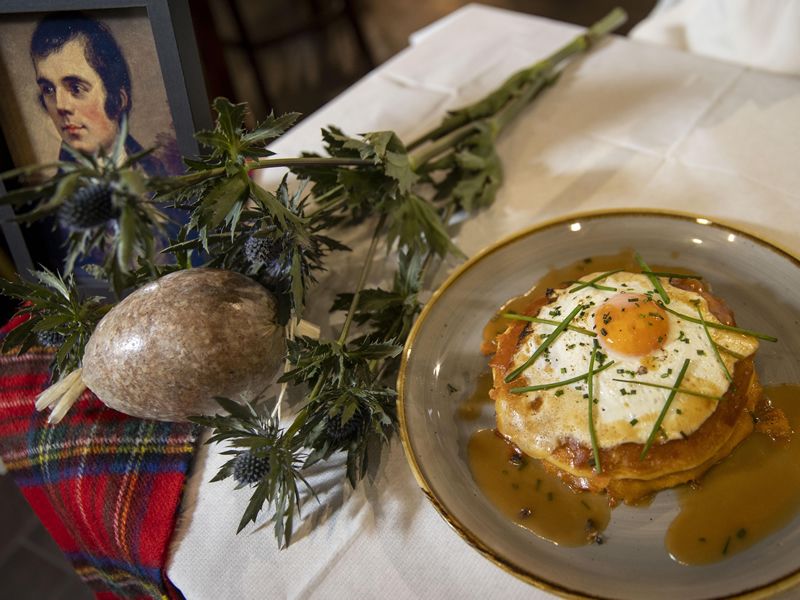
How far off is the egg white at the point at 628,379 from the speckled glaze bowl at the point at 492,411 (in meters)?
0.11

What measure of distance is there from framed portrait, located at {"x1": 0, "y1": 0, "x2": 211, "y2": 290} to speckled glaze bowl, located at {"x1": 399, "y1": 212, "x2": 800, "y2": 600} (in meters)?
0.70

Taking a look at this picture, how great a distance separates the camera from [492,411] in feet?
4.52

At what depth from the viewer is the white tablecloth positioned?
4.03ft

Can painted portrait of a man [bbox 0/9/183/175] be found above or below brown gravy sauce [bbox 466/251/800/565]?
above

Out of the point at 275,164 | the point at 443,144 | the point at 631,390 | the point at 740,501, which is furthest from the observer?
the point at 443,144

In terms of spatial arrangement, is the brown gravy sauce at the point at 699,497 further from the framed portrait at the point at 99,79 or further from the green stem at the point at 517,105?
the green stem at the point at 517,105

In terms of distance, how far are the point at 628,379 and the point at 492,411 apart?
10.8 inches

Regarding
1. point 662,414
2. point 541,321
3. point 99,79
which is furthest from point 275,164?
point 662,414

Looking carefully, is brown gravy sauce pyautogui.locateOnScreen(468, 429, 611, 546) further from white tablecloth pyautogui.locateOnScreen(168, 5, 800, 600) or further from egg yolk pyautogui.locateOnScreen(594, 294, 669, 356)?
egg yolk pyautogui.locateOnScreen(594, 294, 669, 356)

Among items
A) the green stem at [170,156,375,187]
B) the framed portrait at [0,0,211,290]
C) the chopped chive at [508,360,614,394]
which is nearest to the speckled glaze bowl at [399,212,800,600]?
the chopped chive at [508,360,614,394]

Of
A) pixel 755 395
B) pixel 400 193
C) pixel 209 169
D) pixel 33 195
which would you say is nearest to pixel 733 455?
pixel 755 395

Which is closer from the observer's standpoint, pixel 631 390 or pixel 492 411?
pixel 631 390

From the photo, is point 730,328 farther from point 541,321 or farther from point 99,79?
point 99,79

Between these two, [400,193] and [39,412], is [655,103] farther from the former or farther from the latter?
[39,412]
